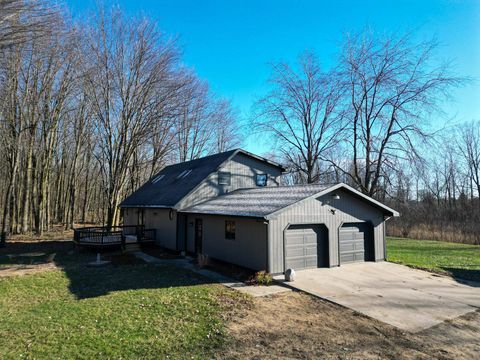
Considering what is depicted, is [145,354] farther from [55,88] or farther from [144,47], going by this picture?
[55,88]

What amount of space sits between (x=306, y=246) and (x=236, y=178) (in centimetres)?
691

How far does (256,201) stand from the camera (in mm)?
12875

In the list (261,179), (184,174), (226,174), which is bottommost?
(261,179)

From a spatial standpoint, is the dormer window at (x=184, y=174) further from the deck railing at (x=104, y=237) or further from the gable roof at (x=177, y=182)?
the deck railing at (x=104, y=237)

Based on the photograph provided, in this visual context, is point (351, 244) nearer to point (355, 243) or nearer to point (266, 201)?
point (355, 243)

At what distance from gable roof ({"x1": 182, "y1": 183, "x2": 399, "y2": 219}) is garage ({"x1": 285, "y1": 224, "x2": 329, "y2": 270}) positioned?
1123 millimetres

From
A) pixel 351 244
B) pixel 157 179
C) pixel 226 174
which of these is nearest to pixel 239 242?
pixel 351 244

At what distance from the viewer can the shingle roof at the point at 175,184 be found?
16500 millimetres

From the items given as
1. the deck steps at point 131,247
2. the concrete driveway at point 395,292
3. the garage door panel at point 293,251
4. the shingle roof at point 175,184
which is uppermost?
the shingle roof at point 175,184

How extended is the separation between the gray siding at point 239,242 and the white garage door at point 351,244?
380cm

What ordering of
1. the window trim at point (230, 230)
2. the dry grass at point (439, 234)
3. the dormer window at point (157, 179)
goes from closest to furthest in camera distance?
1. the window trim at point (230, 230)
2. the dormer window at point (157, 179)
3. the dry grass at point (439, 234)

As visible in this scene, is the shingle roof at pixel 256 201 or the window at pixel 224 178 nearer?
the shingle roof at pixel 256 201

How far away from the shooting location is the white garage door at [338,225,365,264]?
1280cm

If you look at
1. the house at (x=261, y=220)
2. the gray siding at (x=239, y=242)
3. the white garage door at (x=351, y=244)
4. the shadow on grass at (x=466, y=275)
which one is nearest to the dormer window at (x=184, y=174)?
the house at (x=261, y=220)
